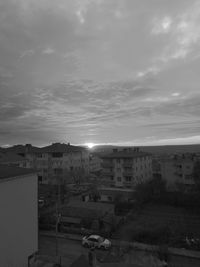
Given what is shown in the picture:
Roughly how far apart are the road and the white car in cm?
37

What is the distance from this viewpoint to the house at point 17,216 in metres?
11.7

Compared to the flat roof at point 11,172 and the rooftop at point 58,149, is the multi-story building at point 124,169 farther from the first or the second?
the flat roof at point 11,172

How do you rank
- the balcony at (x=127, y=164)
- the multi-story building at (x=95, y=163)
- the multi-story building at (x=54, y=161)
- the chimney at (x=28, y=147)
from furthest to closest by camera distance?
the multi-story building at (x=95, y=163), the chimney at (x=28, y=147), the multi-story building at (x=54, y=161), the balcony at (x=127, y=164)

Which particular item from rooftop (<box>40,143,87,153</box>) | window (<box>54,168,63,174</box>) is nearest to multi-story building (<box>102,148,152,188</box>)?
window (<box>54,168,63,174</box>)

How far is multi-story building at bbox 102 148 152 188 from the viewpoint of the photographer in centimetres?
3956

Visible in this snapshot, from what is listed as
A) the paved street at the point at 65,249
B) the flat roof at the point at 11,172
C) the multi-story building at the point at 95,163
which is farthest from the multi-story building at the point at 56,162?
the flat roof at the point at 11,172

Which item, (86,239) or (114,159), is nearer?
(86,239)

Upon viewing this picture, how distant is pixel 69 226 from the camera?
2203 centimetres

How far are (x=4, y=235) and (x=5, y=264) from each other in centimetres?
144

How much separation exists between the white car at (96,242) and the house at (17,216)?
5107 millimetres

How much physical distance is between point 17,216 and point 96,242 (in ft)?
24.6

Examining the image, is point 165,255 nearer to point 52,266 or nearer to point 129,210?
point 52,266

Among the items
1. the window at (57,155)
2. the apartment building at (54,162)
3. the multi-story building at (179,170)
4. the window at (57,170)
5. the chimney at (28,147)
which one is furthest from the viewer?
the chimney at (28,147)

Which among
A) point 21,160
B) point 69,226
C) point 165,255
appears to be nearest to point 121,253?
point 165,255
